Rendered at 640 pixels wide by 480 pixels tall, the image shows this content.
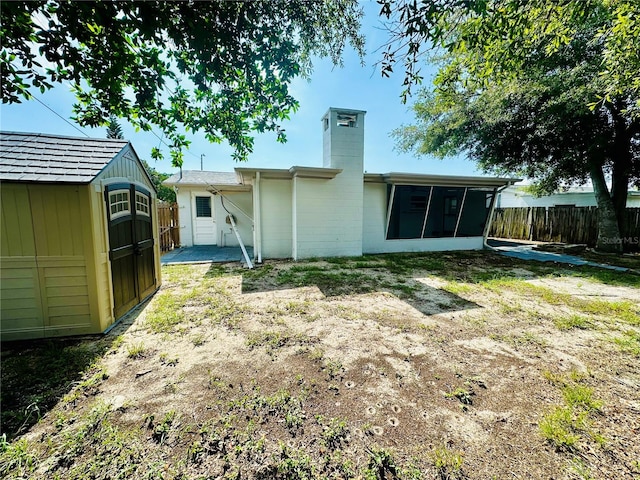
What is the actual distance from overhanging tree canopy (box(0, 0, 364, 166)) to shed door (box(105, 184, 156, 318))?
1.05m

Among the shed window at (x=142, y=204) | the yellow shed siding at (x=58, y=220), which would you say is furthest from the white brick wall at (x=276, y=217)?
the yellow shed siding at (x=58, y=220)

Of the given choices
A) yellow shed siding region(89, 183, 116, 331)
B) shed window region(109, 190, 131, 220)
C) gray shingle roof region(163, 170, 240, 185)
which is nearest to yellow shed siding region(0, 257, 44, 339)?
yellow shed siding region(89, 183, 116, 331)

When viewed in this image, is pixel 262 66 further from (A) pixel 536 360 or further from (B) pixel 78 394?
(A) pixel 536 360

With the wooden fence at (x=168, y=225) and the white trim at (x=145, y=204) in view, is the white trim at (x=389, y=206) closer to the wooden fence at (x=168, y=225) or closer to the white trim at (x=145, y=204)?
the white trim at (x=145, y=204)

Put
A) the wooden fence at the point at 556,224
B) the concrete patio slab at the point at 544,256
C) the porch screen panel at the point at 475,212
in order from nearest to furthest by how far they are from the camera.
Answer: the concrete patio slab at the point at 544,256
the porch screen panel at the point at 475,212
the wooden fence at the point at 556,224

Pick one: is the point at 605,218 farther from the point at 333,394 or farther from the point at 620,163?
the point at 333,394

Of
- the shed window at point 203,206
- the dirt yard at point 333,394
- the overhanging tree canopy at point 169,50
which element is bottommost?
the dirt yard at point 333,394

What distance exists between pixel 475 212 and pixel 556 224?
16.3 feet

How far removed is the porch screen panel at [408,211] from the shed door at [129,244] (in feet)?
23.4

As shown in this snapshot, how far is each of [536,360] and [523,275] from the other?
14.6 feet

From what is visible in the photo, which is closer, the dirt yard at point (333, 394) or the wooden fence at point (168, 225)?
the dirt yard at point (333, 394)

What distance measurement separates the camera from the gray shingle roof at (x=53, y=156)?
108 inches

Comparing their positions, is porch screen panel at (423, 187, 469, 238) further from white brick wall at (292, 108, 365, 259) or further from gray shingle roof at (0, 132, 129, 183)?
gray shingle roof at (0, 132, 129, 183)

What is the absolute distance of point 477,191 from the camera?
31.1ft
